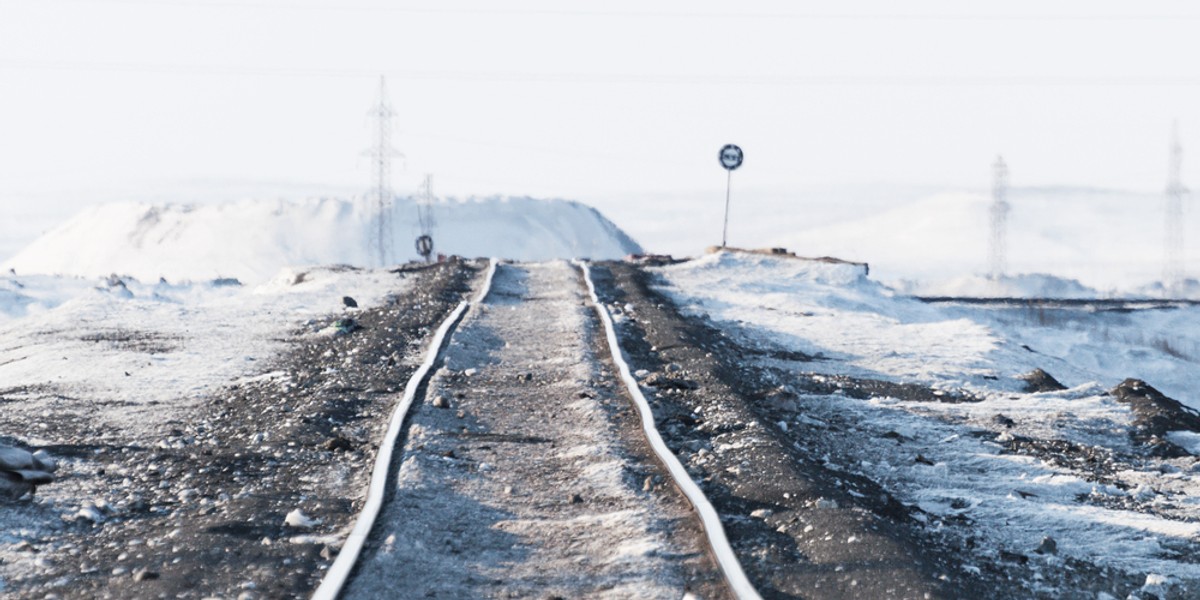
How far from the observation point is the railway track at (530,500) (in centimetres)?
654

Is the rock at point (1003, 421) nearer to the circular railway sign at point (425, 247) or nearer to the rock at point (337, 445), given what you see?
the rock at point (337, 445)

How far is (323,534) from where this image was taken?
24.4ft

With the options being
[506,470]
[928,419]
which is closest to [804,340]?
[928,419]

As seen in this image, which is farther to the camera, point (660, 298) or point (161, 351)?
point (660, 298)

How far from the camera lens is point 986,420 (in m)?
Result: 11.9

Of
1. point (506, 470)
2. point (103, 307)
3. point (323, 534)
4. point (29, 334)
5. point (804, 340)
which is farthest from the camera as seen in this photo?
point (103, 307)

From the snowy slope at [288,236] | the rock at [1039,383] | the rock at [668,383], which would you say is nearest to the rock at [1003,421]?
the rock at [668,383]

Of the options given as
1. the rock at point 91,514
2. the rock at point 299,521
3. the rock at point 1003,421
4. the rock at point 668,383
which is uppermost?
the rock at point 668,383

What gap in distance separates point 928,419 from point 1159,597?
206 inches

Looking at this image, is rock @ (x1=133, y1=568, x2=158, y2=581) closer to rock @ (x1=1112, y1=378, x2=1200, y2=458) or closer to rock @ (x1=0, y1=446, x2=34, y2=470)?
rock @ (x1=0, y1=446, x2=34, y2=470)

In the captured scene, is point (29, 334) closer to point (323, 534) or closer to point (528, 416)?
point (528, 416)

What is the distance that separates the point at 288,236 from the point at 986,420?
Result: 145 m

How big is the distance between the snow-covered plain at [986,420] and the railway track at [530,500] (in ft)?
5.92

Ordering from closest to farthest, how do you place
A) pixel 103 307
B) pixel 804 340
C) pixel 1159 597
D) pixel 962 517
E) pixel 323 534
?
pixel 1159 597 → pixel 323 534 → pixel 962 517 → pixel 804 340 → pixel 103 307
